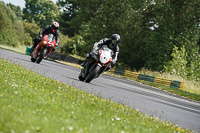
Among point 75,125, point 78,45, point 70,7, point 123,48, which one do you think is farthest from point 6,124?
point 70,7

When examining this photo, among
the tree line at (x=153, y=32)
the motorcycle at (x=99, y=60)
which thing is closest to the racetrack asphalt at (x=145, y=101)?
the motorcycle at (x=99, y=60)

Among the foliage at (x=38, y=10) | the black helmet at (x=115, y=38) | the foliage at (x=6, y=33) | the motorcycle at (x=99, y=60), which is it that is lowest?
the motorcycle at (x=99, y=60)

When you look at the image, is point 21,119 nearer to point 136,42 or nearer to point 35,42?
point 35,42

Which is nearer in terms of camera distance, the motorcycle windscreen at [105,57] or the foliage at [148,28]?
the motorcycle windscreen at [105,57]

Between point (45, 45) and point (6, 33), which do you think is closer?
point (45, 45)

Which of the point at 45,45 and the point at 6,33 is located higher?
the point at 6,33

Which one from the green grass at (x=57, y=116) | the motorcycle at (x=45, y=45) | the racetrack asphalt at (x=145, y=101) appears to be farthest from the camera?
the motorcycle at (x=45, y=45)

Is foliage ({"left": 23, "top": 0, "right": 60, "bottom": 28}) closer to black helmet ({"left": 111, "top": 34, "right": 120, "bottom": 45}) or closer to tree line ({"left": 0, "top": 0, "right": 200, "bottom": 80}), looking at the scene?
tree line ({"left": 0, "top": 0, "right": 200, "bottom": 80})

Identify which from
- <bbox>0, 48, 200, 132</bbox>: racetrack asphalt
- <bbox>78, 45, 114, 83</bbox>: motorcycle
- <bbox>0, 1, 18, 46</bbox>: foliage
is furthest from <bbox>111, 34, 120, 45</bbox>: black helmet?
<bbox>0, 1, 18, 46</bbox>: foliage

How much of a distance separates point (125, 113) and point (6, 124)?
12.4 feet

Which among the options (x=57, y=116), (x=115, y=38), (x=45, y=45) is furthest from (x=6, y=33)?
(x=57, y=116)

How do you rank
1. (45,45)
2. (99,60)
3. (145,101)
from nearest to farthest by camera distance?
(145,101), (99,60), (45,45)

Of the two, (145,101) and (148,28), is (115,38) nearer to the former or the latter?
(145,101)

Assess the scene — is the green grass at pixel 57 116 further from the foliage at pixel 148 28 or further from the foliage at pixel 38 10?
the foliage at pixel 38 10
